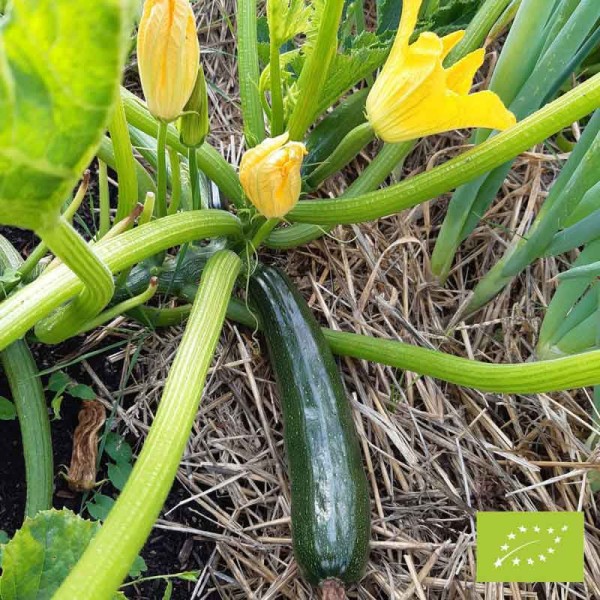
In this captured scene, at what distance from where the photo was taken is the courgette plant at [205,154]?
495 millimetres

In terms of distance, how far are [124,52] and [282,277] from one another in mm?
845

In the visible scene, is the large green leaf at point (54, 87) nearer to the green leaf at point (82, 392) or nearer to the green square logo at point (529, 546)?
the green leaf at point (82, 392)

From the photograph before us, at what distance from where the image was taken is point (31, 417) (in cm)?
114

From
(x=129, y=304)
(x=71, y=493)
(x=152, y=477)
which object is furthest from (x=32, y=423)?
(x=152, y=477)

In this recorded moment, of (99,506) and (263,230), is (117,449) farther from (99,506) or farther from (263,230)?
(263,230)

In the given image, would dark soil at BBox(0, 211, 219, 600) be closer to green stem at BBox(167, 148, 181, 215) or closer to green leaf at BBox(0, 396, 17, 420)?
green leaf at BBox(0, 396, 17, 420)

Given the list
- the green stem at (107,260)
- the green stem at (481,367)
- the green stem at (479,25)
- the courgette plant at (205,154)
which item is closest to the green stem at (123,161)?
the courgette plant at (205,154)

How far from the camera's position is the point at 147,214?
1.05m

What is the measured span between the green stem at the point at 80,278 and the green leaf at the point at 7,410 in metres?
0.14

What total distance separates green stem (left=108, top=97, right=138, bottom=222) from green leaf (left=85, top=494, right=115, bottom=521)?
45cm

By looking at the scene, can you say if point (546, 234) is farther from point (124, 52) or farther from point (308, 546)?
point (124, 52)

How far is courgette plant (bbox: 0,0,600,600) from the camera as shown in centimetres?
49

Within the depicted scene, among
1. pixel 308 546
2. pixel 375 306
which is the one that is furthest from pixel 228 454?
pixel 375 306

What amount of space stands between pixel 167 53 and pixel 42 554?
59 centimetres
